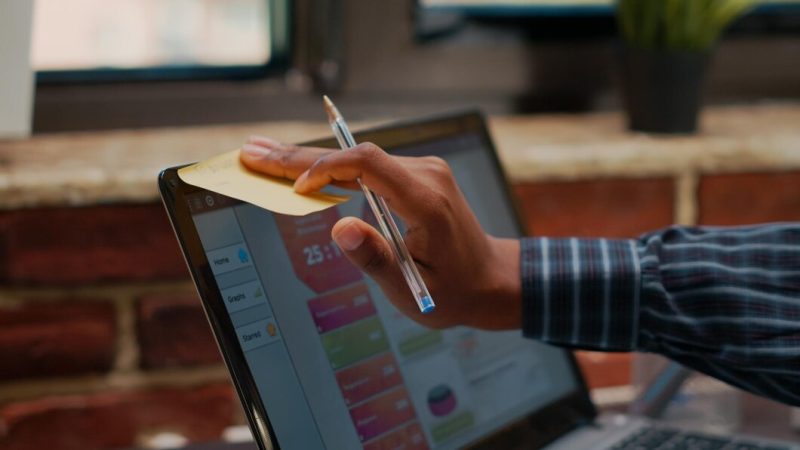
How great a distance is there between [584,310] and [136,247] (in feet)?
1.22

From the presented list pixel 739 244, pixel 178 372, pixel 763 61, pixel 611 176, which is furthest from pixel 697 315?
pixel 763 61

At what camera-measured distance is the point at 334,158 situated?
1.63 feet

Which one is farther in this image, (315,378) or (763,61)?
(763,61)

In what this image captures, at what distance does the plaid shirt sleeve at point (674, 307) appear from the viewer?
2.09ft

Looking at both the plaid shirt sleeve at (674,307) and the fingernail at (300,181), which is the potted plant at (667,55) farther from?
the fingernail at (300,181)

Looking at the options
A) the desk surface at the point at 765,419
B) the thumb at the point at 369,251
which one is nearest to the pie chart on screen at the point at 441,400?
the thumb at the point at 369,251

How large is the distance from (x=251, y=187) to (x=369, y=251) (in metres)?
0.07

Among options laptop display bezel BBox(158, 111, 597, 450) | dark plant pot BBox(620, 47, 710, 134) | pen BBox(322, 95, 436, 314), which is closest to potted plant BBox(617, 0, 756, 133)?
dark plant pot BBox(620, 47, 710, 134)

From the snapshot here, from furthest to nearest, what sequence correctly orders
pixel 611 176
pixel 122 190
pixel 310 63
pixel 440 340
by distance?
1. pixel 310 63
2. pixel 611 176
3. pixel 122 190
4. pixel 440 340

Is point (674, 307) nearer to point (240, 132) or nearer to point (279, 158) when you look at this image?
point (279, 158)

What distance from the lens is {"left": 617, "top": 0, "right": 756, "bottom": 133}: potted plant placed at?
93cm

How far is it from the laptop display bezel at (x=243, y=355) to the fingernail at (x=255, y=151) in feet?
0.11

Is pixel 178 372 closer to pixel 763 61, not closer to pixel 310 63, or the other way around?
pixel 310 63

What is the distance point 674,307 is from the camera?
650 mm
